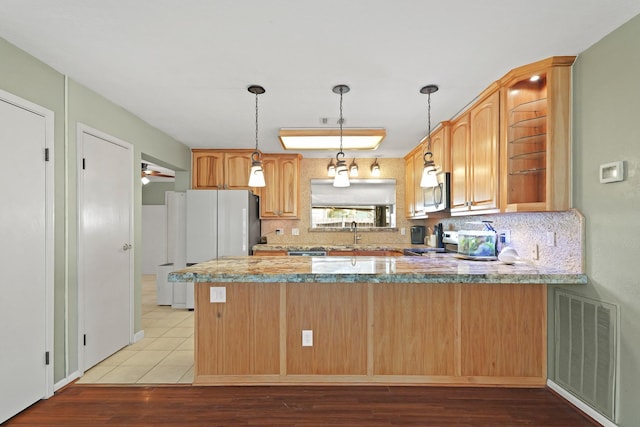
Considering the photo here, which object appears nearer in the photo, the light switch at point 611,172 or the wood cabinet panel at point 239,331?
the light switch at point 611,172

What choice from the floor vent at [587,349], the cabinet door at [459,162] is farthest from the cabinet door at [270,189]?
the floor vent at [587,349]

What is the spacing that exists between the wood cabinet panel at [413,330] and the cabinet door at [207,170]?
3.34 metres

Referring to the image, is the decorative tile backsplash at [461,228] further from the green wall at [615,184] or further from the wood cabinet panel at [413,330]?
the wood cabinet panel at [413,330]

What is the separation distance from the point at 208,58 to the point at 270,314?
6.02 feet

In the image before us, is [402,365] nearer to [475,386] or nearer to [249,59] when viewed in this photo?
[475,386]

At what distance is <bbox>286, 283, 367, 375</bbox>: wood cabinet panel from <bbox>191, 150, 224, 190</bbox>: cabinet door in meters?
3.06

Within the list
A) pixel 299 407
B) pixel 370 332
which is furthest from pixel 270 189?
pixel 299 407

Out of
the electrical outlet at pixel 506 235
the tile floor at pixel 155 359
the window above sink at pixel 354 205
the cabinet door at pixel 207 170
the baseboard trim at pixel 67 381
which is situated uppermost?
the cabinet door at pixel 207 170

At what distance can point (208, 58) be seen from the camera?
7.30 feet

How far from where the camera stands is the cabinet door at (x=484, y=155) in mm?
2619

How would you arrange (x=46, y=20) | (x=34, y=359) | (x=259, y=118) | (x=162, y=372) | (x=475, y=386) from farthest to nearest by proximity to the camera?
(x=259, y=118), (x=162, y=372), (x=475, y=386), (x=34, y=359), (x=46, y=20)

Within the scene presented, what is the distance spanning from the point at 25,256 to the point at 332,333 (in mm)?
2104

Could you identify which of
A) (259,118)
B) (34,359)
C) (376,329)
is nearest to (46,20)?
(259,118)

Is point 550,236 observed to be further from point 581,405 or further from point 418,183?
point 418,183
